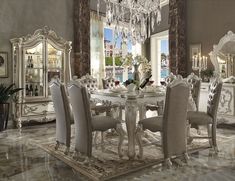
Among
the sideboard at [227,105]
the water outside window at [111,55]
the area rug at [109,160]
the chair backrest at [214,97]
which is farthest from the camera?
the water outside window at [111,55]

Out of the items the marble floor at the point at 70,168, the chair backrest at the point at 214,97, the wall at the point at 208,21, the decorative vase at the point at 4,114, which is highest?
the wall at the point at 208,21

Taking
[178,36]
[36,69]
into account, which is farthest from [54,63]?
[178,36]

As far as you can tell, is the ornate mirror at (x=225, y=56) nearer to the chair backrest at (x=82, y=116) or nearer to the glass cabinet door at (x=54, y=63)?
the glass cabinet door at (x=54, y=63)

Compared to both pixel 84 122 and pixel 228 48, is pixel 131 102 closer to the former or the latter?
pixel 84 122

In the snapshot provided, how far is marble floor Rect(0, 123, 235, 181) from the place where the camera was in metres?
3.21

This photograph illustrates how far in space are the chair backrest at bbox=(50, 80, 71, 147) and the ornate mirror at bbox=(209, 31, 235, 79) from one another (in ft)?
12.2

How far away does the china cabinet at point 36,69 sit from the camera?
599cm

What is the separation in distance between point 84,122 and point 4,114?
111 inches

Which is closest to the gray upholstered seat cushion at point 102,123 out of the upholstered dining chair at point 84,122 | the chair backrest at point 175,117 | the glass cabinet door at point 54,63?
the upholstered dining chair at point 84,122

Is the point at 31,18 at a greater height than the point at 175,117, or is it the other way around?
the point at 31,18

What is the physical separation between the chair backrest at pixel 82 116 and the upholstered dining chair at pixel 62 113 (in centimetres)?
20

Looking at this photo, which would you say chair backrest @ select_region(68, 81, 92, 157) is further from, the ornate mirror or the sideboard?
the ornate mirror

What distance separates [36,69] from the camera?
20.5 feet

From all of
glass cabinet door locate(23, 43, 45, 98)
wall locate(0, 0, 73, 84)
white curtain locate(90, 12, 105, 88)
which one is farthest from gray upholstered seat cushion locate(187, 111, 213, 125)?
white curtain locate(90, 12, 105, 88)
